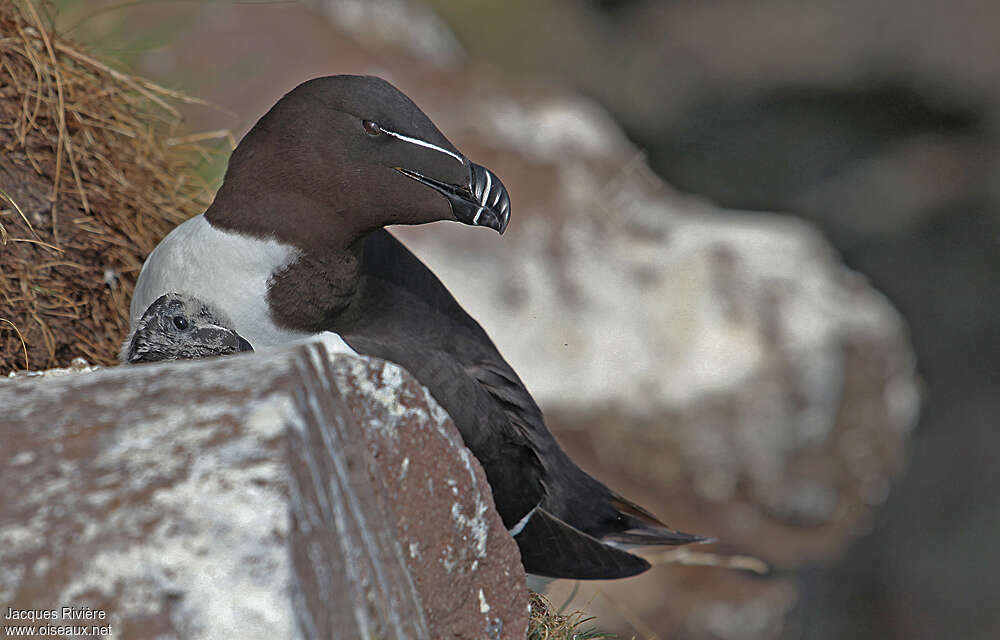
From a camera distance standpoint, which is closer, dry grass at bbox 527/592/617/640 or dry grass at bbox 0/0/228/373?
dry grass at bbox 527/592/617/640

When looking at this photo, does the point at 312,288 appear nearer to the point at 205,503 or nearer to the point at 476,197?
the point at 476,197

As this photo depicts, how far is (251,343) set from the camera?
2197 millimetres

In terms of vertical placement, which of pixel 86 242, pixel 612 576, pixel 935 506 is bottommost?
pixel 86 242

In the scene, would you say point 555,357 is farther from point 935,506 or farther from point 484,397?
point 484,397

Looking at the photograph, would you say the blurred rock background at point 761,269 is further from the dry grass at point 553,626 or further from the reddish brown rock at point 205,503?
the reddish brown rock at point 205,503

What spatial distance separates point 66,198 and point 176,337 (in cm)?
75

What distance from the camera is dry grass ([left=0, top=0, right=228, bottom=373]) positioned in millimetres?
2340

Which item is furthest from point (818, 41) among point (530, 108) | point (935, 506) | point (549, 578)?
point (549, 578)

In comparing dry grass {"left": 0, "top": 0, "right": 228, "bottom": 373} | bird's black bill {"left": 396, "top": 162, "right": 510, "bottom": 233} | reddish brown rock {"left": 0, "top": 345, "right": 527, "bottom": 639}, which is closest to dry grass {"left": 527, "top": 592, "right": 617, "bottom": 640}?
reddish brown rock {"left": 0, "top": 345, "right": 527, "bottom": 639}

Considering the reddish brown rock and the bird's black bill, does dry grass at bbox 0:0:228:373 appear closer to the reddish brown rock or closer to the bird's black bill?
the bird's black bill

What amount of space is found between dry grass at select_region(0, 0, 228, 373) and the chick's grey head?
357 mm

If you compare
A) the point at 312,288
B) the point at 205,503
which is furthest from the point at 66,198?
the point at 205,503

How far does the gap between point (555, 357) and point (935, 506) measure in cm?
278

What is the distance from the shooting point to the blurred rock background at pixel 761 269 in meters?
5.80
